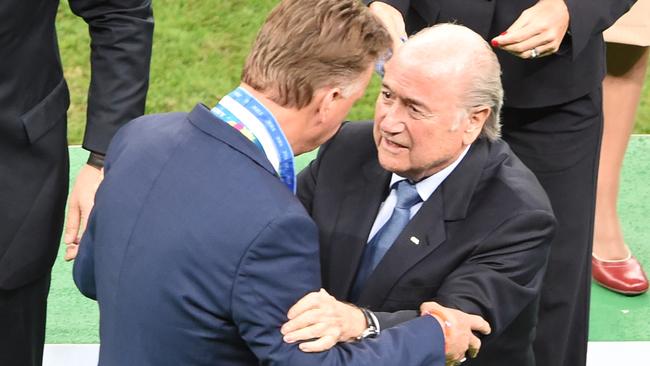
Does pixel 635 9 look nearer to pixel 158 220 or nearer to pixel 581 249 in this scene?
pixel 581 249

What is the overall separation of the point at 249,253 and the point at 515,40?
136 centimetres

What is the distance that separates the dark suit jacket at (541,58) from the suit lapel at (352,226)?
2.06ft


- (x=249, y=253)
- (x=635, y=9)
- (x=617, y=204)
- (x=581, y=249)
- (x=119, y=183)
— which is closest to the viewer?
(x=249, y=253)

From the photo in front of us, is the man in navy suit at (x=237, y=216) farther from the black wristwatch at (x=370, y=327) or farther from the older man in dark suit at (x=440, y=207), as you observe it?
the older man in dark suit at (x=440, y=207)

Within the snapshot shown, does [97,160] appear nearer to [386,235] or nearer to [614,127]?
[386,235]

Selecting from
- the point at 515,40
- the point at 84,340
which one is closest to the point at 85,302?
the point at 84,340

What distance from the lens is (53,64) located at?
10.8ft

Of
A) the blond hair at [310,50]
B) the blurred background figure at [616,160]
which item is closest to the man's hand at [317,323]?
the blond hair at [310,50]

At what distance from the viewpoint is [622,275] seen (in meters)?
5.16

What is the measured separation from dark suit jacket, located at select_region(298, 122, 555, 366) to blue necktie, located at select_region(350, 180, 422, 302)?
0.03m

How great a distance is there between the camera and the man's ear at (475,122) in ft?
10.7

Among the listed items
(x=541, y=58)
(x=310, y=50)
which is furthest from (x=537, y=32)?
(x=310, y=50)

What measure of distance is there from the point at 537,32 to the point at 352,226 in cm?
79

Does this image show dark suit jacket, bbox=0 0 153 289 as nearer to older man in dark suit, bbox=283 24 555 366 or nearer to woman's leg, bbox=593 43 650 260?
older man in dark suit, bbox=283 24 555 366
